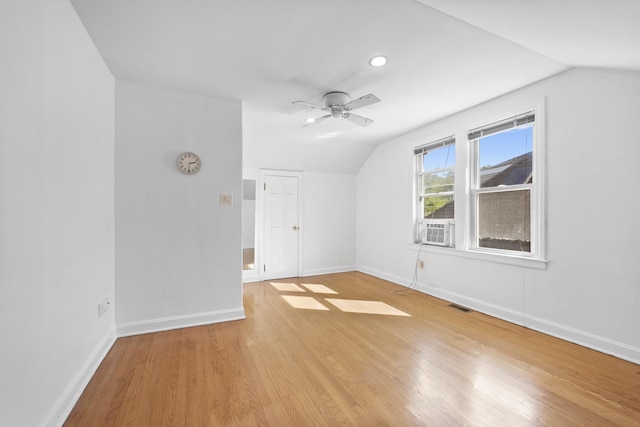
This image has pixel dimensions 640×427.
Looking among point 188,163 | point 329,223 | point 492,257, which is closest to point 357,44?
point 188,163

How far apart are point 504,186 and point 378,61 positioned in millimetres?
2118

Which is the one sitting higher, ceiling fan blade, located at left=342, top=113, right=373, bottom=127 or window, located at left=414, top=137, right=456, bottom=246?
ceiling fan blade, located at left=342, top=113, right=373, bottom=127

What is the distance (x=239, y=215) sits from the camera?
319 centimetres

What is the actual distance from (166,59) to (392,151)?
143 inches

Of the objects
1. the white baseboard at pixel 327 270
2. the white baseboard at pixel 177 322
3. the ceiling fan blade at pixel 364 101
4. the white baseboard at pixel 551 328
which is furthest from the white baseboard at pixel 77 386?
the white baseboard at pixel 551 328

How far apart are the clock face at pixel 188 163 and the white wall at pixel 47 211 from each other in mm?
725

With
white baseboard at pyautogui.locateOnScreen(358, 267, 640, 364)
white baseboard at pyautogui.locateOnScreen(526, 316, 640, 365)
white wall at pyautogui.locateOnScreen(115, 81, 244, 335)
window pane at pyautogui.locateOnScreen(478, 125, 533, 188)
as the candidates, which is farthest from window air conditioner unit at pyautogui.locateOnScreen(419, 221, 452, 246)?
white wall at pyautogui.locateOnScreen(115, 81, 244, 335)

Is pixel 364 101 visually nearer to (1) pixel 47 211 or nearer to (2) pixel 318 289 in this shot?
(1) pixel 47 211

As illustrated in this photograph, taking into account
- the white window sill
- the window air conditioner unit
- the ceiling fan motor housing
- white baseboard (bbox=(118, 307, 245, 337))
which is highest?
the ceiling fan motor housing

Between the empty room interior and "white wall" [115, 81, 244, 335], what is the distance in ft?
0.06

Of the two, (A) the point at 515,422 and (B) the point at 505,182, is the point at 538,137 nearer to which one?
(B) the point at 505,182

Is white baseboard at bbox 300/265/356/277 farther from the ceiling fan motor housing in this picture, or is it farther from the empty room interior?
the ceiling fan motor housing

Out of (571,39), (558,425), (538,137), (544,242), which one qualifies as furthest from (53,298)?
(538,137)

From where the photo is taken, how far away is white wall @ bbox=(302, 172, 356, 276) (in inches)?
214
